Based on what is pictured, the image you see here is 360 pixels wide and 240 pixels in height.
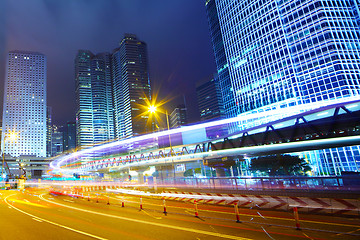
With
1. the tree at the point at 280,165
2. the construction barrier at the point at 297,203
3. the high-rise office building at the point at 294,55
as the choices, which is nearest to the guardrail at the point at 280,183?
the construction barrier at the point at 297,203

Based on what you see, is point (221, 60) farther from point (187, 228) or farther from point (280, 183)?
point (187, 228)

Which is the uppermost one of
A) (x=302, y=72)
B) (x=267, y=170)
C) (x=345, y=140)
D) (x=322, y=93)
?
(x=302, y=72)

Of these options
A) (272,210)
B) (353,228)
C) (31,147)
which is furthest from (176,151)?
(31,147)

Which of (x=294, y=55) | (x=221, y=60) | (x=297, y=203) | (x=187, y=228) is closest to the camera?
(x=187, y=228)

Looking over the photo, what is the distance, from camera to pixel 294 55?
88938mm

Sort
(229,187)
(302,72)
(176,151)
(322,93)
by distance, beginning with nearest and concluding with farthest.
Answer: (229,187) < (176,151) < (322,93) < (302,72)

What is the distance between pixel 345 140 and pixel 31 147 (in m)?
Answer: 223

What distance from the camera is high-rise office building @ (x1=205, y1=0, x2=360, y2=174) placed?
75312mm

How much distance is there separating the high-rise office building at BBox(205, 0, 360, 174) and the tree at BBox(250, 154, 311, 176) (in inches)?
404

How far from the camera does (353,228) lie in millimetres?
10922

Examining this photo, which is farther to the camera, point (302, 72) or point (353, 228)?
point (302, 72)

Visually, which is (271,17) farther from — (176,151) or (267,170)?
(176,151)

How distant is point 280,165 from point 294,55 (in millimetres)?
45445

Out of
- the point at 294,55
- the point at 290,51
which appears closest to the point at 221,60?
the point at 290,51
